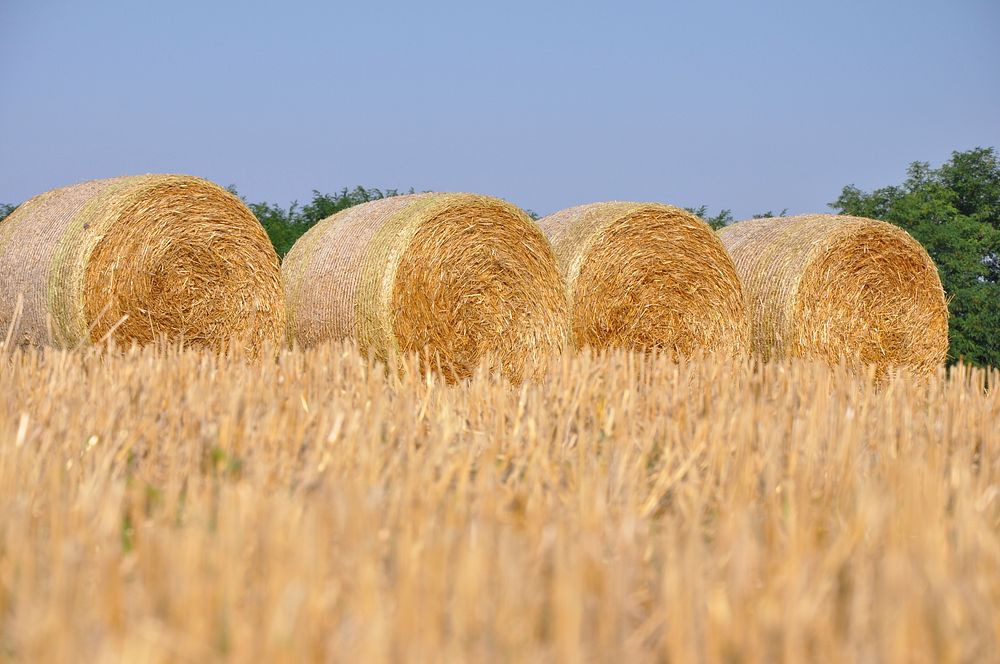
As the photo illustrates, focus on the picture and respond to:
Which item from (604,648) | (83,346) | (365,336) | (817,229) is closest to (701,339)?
(817,229)

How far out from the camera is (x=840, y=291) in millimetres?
10383

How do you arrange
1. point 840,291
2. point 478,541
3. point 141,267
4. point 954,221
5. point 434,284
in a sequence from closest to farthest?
point 478,541, point 141,267, point 434,284, point 840,291, point 954,221

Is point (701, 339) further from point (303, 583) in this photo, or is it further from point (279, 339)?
point (303, 583)

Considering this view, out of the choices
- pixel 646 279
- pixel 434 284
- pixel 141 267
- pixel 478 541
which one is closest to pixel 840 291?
pixel 646 279

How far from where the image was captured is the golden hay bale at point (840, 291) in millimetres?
10109

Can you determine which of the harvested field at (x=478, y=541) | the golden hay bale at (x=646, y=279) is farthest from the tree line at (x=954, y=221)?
the harvested field at (x=478, y=541)

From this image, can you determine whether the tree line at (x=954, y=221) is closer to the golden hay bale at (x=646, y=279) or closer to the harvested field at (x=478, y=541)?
the golden hay bale at (x=646, y=279)

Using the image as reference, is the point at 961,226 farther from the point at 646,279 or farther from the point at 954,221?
the point at 646,279

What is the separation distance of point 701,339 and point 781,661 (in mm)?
7885

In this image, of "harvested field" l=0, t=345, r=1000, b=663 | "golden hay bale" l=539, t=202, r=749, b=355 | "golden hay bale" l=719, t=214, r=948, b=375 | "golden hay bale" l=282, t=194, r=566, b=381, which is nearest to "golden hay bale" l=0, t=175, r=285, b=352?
"golden hay bale" l=282, t=194, r=566, b=381

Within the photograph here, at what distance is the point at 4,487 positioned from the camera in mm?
2975

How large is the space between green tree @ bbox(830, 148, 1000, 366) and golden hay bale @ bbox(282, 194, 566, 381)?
22.7ft

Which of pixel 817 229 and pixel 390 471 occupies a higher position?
pixel 817 229

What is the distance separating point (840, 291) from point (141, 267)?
20.5 feet
